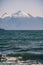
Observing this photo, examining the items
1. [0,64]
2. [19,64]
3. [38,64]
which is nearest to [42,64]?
[38,64]

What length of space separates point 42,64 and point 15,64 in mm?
1819

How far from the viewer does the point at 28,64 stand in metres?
16.4

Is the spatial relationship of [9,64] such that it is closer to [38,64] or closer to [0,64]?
[0,64]

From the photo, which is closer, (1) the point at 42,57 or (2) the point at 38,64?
(2) the point at 38,64

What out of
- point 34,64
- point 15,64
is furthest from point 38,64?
point 15,64

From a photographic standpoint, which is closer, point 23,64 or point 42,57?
point 23,64

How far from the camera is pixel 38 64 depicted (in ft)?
54.2

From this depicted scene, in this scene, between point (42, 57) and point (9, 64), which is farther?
point (42, 57)

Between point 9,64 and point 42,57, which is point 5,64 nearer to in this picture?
point 9,64

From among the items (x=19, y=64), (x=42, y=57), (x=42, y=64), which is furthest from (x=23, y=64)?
(x=42, y=57)

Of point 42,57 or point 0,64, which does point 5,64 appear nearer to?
point 0,64

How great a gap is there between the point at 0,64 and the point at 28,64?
5.96ft

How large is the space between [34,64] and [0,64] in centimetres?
221

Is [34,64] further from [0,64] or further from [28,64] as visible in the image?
[0,64]
